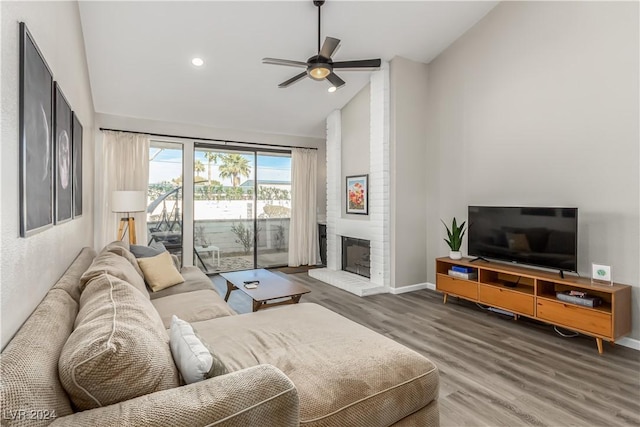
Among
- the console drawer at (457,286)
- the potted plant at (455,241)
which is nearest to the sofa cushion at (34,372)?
the console drawer at (457,286)

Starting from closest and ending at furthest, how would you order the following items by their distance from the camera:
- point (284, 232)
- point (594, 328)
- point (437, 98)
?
point (594, 328), point (437, 98), point (284, 232)

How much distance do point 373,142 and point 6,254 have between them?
423 cm

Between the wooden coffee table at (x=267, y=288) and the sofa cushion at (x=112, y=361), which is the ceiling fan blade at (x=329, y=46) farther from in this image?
the sofa cushion at (x=112, y=361)

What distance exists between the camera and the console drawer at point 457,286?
3.73 meters

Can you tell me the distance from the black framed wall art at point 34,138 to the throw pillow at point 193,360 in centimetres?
67

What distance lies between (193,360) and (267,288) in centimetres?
205

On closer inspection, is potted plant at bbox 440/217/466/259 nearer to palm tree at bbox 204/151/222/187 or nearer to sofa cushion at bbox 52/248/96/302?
sofa cushion at bbox 52/248/96/302

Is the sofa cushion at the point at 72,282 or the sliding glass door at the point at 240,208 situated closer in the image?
the sofa cushion at the point at 72,282

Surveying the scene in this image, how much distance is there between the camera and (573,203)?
128 inches

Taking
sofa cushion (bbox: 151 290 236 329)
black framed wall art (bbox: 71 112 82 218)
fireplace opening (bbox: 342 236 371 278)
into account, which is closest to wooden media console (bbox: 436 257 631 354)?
fireplace opening (bbox: 342 236 371 278)

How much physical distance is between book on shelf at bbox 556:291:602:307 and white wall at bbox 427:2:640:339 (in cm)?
38

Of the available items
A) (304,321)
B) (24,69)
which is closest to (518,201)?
(304,321)

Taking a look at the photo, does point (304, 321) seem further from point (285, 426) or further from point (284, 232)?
point (284, 232)

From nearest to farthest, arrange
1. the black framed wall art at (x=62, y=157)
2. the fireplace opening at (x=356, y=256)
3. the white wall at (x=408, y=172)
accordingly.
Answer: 1. the black framed wall art at (x=62, y=157)
2. the white wall at (x=408, y=172)
3. the fireplace opening at (x=356, y=256)
